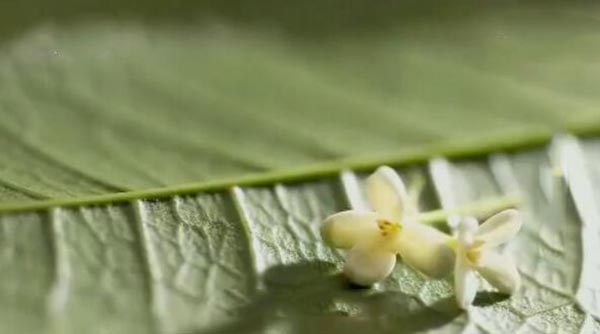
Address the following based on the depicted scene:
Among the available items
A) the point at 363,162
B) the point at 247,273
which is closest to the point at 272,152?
the point at 363,162

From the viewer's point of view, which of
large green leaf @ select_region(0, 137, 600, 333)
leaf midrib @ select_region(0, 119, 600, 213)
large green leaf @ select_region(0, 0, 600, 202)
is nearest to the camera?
large green leaf @ select_region(0, 137, 600, 333)

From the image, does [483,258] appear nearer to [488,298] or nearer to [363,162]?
[488,298]

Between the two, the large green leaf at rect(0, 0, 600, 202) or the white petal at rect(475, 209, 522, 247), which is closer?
the white petal at rect(475, 209, 522, 247)

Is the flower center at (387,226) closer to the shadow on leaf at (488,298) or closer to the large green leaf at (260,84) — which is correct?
the shadow on leaf at (488,298)

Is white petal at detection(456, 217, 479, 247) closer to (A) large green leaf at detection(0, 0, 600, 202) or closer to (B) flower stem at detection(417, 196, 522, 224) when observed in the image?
(B) flower stem at detection(417, 196, 522, 224)

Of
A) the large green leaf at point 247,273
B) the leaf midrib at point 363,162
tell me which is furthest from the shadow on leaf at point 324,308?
the leaf midrib at point 363,162

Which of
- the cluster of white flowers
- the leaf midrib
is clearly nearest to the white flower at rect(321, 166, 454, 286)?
the cluster of white flowers

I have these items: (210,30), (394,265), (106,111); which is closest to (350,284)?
(394,265)
